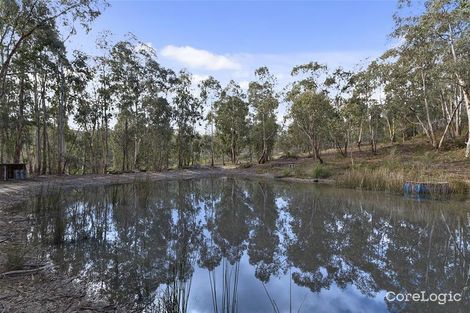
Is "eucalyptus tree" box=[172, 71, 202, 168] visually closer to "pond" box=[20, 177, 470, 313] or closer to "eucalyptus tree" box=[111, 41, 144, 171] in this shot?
"eucalyptus tree" box=[111, 41, 144, 171]

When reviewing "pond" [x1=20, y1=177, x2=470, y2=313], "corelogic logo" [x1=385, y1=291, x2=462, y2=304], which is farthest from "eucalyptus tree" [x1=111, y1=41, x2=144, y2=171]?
"corelogic logo" [x1=385, y1=291, x2=462, y2=304]

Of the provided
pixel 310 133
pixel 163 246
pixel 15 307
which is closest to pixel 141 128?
pixel 310 133

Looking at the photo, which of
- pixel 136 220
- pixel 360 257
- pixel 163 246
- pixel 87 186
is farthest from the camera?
pixel 87 186

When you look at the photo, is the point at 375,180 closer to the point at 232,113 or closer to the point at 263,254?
the point at 263,254

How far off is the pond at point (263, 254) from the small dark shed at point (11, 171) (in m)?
6.86

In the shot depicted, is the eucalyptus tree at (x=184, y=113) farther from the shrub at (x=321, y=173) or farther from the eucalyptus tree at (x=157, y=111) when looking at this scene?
the shrub at (x=321, y=173)

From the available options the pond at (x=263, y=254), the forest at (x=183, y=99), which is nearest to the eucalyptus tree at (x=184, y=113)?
the forest at (x=183, y=99)

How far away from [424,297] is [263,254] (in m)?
2.17

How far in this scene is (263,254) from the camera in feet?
15.8

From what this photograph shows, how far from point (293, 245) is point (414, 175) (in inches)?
345

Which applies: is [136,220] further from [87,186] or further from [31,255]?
[87,186]

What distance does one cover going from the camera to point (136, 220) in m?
6.90

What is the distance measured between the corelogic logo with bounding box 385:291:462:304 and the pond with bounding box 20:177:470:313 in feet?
0.19

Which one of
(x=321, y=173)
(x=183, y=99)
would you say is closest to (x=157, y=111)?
(x=183, y=99)
